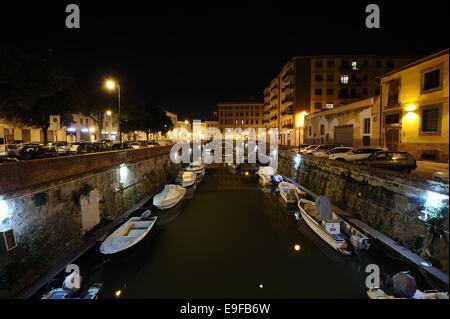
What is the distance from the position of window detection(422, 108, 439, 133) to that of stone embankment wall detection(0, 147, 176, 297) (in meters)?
25.4

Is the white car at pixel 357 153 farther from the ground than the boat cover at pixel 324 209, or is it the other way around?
the white car at pixel 357 153

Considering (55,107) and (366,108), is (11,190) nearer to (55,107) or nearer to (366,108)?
(55,107)

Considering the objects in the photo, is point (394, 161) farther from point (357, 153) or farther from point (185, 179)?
point (185, 179)

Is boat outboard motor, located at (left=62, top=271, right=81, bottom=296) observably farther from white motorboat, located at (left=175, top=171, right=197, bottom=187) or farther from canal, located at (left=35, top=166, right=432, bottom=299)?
white motorboat, located at (left=175, top=171, right=197, bottom=187)

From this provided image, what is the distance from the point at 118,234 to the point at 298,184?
2145cm

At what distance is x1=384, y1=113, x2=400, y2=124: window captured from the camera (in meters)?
28.7

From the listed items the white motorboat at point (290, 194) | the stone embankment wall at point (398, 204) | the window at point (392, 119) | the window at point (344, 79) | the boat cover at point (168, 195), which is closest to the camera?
the stone embankment wall at point (398, 204)

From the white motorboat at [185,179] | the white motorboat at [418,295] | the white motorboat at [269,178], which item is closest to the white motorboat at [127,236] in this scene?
the white motorboat at [418,295]

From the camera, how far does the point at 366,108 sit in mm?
34812

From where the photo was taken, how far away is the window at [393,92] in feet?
93.4

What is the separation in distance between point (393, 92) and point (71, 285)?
1243 inches

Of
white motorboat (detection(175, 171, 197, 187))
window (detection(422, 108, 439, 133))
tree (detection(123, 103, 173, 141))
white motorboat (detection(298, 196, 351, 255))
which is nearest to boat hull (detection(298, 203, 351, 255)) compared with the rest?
white motorboat (detection(298, 196, 351, 255))

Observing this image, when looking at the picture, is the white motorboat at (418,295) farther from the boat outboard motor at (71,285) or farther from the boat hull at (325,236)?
the boat outboard motor at (71,285)

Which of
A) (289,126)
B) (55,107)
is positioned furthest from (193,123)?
(55,107)
